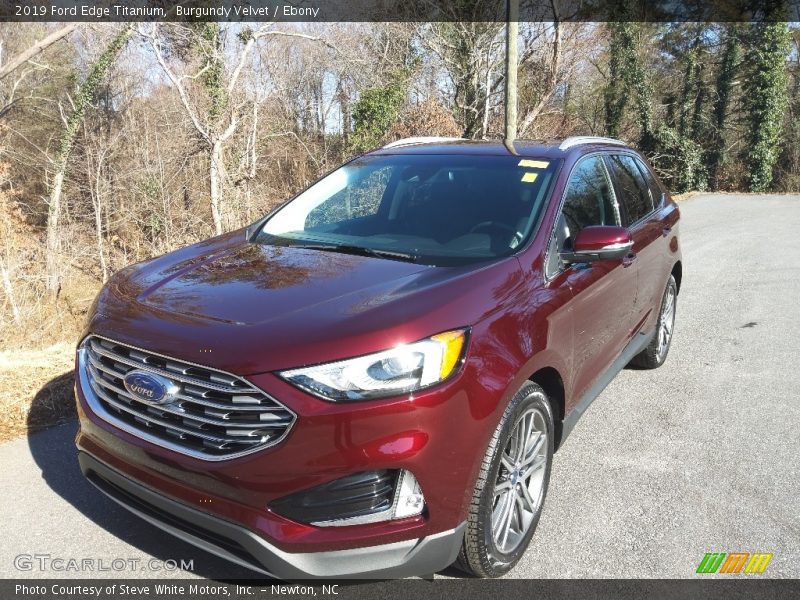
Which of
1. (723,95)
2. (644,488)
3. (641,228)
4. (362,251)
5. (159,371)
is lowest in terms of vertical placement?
(644,488)

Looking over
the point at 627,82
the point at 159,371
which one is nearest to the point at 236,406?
the point at 159,371

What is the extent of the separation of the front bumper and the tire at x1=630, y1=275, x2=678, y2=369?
3.28 meters

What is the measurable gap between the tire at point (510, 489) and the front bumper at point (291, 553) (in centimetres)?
16

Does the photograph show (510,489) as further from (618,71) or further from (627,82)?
(618,71)

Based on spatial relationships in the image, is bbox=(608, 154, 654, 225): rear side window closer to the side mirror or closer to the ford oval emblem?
the side mirror

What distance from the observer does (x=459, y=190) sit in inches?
144

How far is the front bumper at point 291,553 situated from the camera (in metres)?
2.21

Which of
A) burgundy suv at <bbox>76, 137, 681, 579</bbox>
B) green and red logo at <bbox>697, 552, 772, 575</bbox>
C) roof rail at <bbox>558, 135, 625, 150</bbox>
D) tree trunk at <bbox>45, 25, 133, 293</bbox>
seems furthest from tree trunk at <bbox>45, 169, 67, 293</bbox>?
green and red logo at <bbox>697, 552, 772, 575</bbox>

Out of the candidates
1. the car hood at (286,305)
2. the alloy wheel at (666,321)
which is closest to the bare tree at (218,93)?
the alloy wheel at (666,321)

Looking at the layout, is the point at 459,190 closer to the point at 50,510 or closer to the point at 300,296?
the point at 300,296

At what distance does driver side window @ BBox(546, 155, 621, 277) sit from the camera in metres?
3.23

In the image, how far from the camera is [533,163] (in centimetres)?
365

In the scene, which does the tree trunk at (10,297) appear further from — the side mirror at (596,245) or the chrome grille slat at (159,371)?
the side mirror at (596,245)

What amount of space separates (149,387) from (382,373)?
2.94ft
